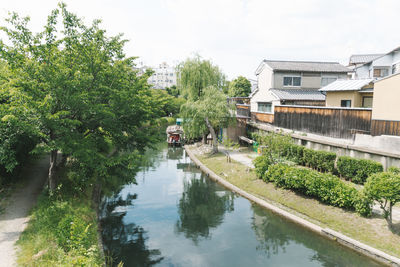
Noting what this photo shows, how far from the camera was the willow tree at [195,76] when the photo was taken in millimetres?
33375

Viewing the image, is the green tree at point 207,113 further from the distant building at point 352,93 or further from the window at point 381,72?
the window at point 381,72

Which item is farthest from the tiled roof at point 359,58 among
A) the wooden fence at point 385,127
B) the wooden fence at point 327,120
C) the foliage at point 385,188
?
the foliage at point 385,188

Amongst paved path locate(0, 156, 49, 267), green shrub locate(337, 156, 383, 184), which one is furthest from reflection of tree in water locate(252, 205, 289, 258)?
paved path locate(0, 156, 49, 267)

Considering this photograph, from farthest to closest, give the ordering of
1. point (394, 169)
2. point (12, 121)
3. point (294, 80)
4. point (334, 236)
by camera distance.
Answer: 1. point (294, 80)
2. point (394, 169)
3. point (334, 236)
4. point (12, 121)

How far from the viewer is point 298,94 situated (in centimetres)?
2847

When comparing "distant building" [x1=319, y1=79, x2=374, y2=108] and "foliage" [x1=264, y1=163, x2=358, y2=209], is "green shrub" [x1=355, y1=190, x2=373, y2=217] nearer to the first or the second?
"foliage" [x1=264, y1=163, x2=358, y2=209]

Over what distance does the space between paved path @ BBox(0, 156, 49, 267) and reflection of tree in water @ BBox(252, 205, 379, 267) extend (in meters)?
9.20

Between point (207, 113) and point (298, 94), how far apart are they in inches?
415

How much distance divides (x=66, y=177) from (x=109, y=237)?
16.3 ft

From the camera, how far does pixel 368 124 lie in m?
15.6

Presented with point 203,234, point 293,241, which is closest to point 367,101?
point 293,241

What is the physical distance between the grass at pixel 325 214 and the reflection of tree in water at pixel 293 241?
30.1 inches

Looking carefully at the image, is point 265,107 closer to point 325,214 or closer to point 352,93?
point 352,93

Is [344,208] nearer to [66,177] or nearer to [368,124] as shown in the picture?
[368,124]
